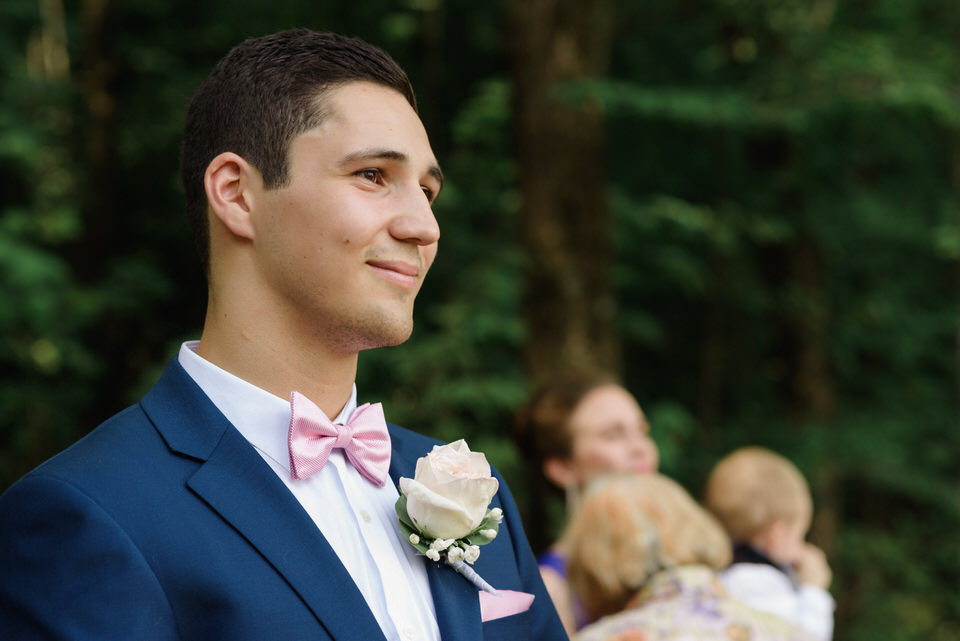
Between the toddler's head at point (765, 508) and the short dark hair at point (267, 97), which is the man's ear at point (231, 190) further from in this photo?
the toddler's head at point (765, 508)

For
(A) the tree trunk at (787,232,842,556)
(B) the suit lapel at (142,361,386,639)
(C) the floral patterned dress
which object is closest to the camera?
(B) the suit lapel at (142,361,386,639)

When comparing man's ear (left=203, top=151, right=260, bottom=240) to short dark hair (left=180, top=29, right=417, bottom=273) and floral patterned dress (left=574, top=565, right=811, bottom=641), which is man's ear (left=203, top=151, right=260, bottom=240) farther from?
floral patterned dress (left=574, top=565, right=811, bottom=641)

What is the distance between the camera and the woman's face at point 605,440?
3715 mm

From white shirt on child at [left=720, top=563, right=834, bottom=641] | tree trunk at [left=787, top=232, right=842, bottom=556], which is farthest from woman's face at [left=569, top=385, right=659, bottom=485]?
tree trunk at [left=787, top=232, right=842, bottom=556]

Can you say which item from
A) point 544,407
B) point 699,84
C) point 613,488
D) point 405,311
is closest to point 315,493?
point 405,311

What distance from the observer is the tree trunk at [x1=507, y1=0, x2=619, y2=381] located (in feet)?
18.7

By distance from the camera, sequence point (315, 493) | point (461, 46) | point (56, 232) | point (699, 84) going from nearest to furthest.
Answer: point (315, 493) < point (56, 232) < point (699, 84) < point (461, 46)

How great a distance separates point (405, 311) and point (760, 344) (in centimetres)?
1034

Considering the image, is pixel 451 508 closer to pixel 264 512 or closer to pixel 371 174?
pixel 264 512

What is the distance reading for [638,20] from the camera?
25.5 feet

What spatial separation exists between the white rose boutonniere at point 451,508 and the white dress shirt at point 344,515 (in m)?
0.05

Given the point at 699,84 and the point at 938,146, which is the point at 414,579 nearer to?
the point at 699,84

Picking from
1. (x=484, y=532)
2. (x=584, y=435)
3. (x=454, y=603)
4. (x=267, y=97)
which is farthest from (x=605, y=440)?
(x=267, y=97)

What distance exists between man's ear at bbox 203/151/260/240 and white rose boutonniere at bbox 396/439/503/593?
20.3 inches
